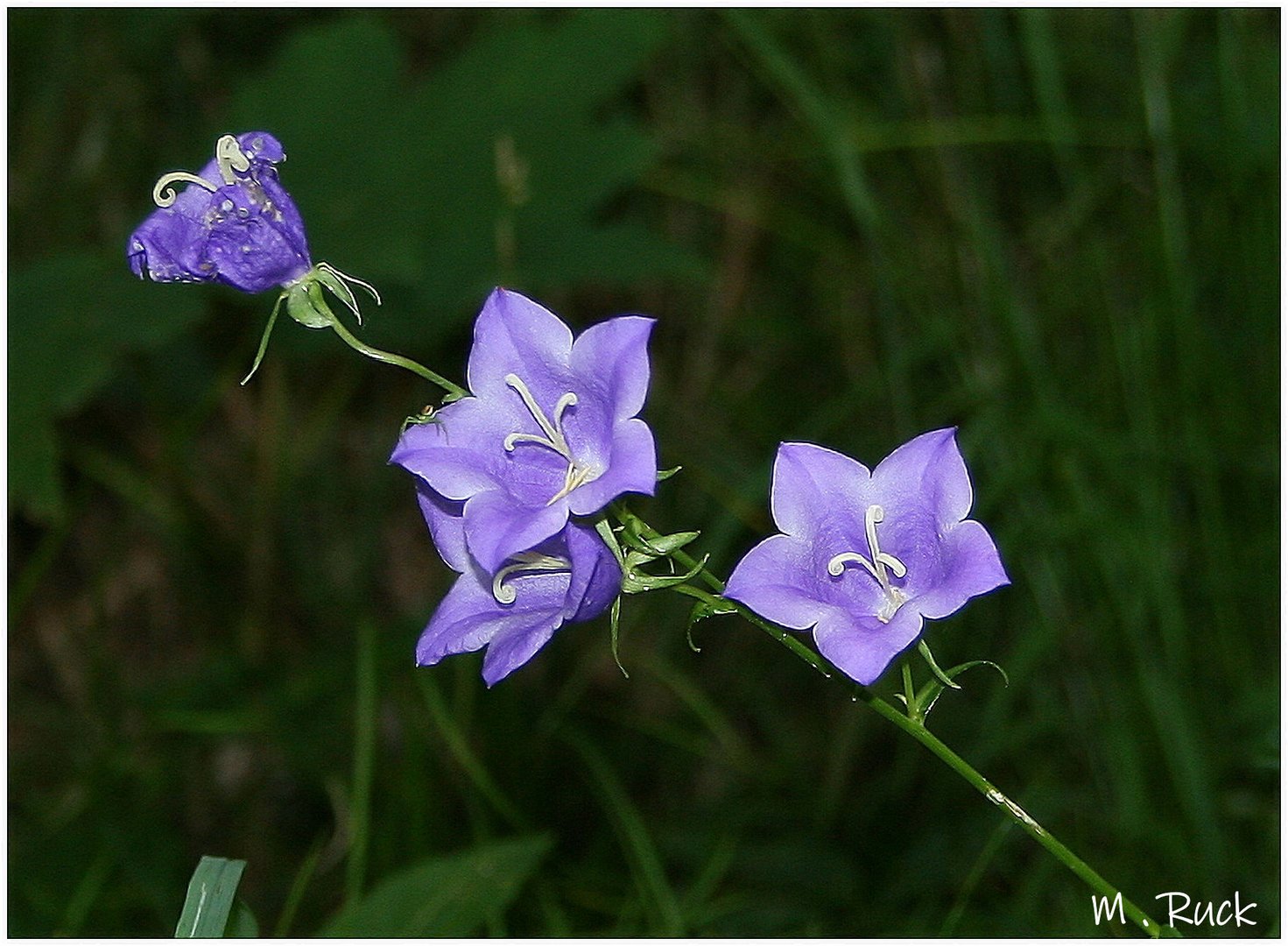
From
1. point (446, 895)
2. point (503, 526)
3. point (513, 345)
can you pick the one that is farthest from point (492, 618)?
point (446, 895)

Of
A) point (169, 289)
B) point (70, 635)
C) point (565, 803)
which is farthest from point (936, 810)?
point (70, 635)

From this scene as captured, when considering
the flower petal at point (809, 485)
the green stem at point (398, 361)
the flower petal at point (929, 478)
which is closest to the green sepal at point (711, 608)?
the flower petal at point (809, 485)

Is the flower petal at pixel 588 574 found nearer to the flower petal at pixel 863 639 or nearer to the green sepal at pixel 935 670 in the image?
the flower petal at pixel 863 639

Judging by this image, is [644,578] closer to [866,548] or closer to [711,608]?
[711,608]

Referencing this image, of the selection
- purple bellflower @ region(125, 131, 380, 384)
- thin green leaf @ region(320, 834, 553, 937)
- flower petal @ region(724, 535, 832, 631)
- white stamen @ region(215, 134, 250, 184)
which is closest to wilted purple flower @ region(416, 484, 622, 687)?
flower petal @ region(724, 535, 832, 631)

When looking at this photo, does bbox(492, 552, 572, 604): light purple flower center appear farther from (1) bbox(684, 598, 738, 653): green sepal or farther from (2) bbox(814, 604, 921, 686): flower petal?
(2) bbox(814, 604, 921, 686): flower petal

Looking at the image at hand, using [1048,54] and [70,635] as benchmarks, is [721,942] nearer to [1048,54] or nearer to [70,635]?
[1048,54]
